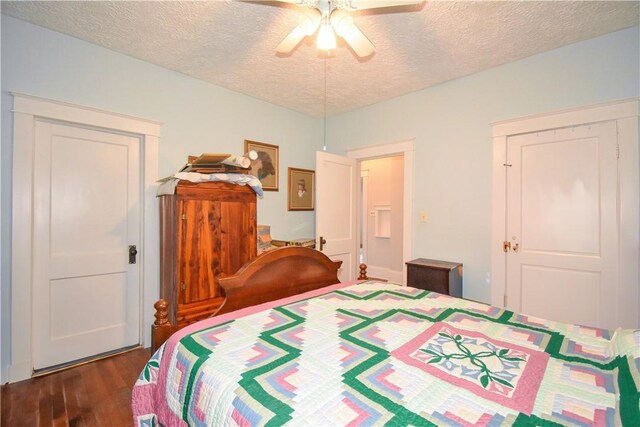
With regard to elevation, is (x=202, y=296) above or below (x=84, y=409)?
above

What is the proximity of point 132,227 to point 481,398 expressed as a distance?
2904 millimetres

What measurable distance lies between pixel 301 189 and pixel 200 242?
6.22ft

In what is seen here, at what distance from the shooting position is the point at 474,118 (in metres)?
2.88

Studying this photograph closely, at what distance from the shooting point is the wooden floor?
5.82ft

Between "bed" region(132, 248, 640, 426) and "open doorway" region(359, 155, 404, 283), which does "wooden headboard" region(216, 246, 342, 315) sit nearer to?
"bed" region(132, 248, 640, 426)

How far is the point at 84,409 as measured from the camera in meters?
1.87

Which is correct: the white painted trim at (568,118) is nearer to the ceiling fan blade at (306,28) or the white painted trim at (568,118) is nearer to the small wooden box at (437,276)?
the small wooden box at (437,276)

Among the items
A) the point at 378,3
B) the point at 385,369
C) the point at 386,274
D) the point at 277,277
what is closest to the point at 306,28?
the point at 378,3

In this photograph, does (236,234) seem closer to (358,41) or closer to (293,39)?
(293,39)

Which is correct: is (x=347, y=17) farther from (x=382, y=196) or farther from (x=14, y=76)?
(x=382, y=196)

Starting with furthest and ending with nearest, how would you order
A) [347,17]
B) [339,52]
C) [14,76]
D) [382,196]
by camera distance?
1. [382,196]
2. [339,52]
3. [14,76]
4. [347,17]

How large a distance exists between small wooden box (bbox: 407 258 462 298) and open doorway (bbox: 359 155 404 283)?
215cm

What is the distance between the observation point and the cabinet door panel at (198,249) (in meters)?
2.17

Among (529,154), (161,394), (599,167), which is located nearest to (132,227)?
(161,394)
